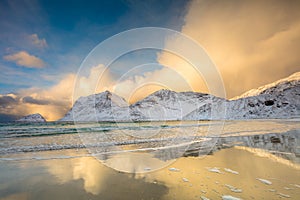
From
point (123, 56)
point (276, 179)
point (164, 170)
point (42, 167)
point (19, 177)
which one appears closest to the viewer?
point (276, 179)

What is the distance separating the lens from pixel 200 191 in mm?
4406

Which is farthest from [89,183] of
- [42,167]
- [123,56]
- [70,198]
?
[123,56]

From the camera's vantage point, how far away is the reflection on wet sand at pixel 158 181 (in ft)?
14.0

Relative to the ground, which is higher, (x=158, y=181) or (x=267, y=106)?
(x=267, y=106)

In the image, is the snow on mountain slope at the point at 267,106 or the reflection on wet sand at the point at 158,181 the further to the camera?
the snow on mountain slope at the point at 267,106

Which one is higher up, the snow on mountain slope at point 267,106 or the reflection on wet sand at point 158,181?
the snow on mountain slope at point 267,106

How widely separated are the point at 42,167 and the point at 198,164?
6.57 meters

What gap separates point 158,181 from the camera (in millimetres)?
5215

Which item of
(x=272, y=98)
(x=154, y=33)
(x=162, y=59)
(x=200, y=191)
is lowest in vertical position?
(x=200, y=191)

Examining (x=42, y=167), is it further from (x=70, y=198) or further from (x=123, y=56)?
(x=123, y=56)

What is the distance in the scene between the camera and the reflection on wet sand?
14.0 ft

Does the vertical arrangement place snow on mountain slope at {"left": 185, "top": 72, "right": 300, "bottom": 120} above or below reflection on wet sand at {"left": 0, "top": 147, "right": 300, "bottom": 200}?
above

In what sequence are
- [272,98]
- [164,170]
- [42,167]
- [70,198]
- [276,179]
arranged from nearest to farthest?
[70,198] < [276,179] < [164,170] < [42,167] < [272,98]

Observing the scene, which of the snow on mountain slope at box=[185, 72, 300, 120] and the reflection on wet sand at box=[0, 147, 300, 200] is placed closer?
the reflection on wet sand at box=[0, 147, 300, 200]
